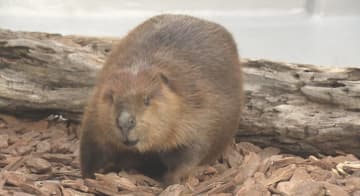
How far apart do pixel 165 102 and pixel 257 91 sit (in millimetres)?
1064

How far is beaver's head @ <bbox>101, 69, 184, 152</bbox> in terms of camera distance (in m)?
3.16

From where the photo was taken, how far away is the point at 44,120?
4.66 meters

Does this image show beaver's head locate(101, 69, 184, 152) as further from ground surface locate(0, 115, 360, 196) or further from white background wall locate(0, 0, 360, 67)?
white background wall locate(0, 0, 360, 67)

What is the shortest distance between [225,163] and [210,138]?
1.16 ft

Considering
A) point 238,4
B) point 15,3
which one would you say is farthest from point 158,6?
point 15,3

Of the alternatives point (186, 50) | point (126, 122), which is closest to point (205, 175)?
point (186, 50)

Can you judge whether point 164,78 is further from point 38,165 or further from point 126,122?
point 38,165

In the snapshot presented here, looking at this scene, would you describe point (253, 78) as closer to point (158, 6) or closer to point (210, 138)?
point (210, 138)

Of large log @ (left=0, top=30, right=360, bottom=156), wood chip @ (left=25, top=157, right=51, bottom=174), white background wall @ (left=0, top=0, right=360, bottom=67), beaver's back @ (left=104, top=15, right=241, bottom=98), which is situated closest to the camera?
beaver's back @ (left=104, top=15, right=241, bottom=98)

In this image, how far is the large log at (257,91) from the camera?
13.4ft

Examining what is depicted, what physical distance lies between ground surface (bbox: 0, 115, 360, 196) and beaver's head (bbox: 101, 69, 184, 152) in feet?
0.78

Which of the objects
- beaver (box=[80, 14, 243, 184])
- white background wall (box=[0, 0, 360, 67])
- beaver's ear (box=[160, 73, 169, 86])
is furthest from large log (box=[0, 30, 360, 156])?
white background wall (box=[0, 0, 360, 67])

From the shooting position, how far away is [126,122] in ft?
10.2

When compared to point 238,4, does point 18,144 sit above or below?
below
